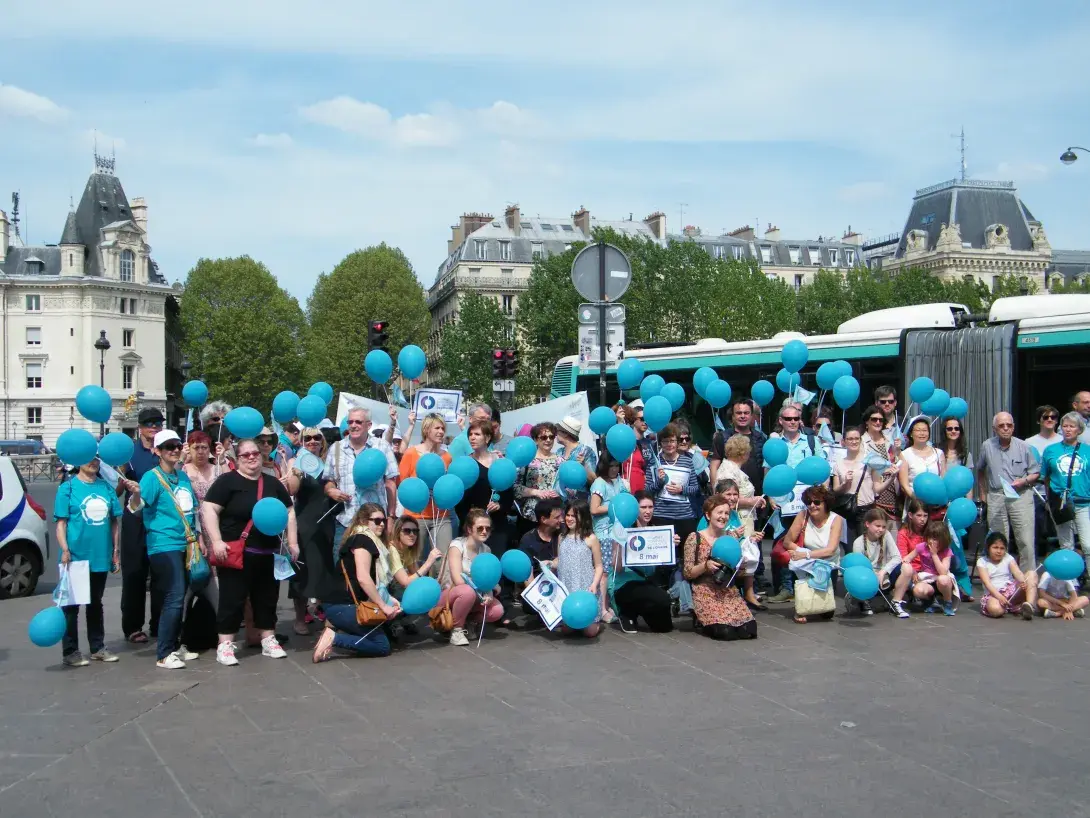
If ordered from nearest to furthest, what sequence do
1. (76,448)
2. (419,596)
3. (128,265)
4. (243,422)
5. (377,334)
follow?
(76,448), (419,596), (243,422), (377,334), (128,265)

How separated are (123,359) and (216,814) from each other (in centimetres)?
8308

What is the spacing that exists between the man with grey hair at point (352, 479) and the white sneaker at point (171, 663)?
1502 millimetres

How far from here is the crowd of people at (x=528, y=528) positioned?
26.3ft

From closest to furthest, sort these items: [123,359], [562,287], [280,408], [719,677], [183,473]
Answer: [719,677], [183,473], [280,408], [562,287], [123,359]

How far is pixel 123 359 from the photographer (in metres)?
82.4

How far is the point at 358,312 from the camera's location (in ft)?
243

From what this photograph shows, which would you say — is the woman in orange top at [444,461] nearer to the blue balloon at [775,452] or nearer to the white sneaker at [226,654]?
the white sneaker at [226,654]

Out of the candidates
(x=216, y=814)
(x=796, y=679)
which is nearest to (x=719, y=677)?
(x=796, y=679)

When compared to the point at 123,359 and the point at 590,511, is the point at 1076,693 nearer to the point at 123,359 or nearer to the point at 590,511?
the point at 590,511

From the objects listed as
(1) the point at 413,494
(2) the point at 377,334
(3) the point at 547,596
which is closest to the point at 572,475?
(3) the point at 547,596

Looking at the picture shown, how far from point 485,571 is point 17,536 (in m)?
6.21

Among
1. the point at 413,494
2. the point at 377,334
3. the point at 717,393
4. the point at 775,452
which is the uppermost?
the point at 377,334

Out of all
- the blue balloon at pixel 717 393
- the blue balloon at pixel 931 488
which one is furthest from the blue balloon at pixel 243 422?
the blue balloon at pixel 931 488

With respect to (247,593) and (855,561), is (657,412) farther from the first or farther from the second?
(247,593)
